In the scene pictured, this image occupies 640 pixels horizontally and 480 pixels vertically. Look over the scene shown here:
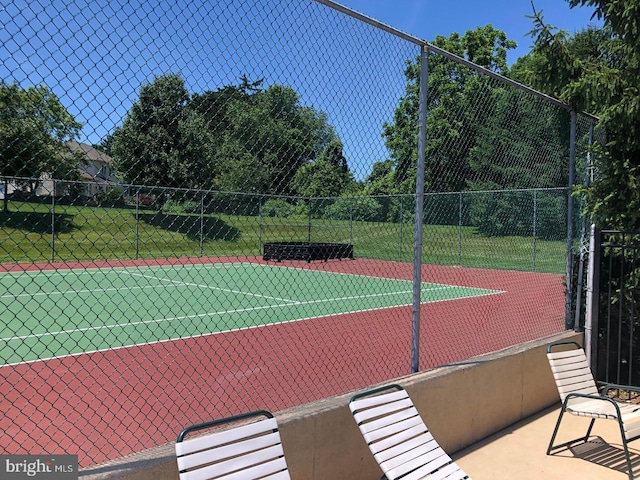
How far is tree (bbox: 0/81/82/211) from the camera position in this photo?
254cm

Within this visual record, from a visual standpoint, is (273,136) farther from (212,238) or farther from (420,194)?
(212,238)

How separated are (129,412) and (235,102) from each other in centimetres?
336

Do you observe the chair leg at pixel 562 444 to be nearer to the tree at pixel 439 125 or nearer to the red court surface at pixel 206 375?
the red court surface at pixel 206 375

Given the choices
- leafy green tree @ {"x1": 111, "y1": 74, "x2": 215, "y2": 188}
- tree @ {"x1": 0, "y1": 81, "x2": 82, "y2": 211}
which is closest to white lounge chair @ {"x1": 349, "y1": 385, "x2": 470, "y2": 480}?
leafy green tree @ {"x1": 111, "y1": 74, "x2": 215, "y2": 188}

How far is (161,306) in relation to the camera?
40.1 ft

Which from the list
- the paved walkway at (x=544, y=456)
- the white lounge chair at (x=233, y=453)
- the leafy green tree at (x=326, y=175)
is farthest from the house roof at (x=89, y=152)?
the paved walkway at (x=544, y=456)

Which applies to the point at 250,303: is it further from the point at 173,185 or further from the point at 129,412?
the point at 173,185

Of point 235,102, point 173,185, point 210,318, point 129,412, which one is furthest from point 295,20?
point 210,318

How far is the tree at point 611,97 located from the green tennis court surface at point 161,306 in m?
6.29

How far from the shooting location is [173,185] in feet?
11.7

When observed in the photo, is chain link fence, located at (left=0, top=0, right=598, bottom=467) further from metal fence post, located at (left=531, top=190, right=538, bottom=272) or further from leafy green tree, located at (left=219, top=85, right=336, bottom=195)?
metal fence post, located at (left=531, top=190, right=538, bottom=272)

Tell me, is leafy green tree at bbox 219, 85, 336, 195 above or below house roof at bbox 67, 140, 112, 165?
above

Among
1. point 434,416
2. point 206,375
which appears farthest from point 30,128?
point 206,375

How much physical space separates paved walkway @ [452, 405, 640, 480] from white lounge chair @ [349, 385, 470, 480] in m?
0.75
